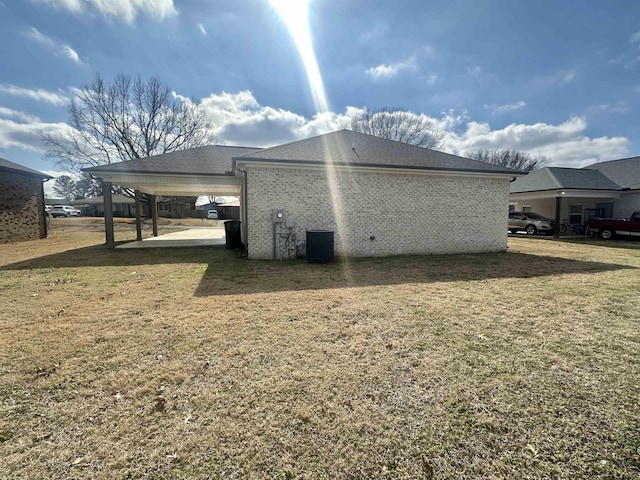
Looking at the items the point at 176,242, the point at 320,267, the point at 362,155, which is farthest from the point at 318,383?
the point at 176,242

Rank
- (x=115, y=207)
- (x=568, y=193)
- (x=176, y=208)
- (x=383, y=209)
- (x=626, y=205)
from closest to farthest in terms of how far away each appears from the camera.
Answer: (x=383, y=209) → (x=568, y=193) → (x=626, y=205) → (x=176, y=208) → (x=115, y=207)

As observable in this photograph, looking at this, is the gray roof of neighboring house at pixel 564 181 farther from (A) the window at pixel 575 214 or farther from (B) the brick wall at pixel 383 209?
(B) the brick wall at pixel 383 209

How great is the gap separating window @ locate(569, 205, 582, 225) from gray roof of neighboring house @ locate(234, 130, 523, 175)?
54.6ft

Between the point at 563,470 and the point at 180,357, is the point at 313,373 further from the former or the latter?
the point at 563,470

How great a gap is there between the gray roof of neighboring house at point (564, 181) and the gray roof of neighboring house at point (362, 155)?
37.7ft

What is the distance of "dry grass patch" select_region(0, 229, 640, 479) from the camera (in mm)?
1916

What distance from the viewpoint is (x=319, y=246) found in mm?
8805

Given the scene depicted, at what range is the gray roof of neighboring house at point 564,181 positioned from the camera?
Result: 60.8 ft

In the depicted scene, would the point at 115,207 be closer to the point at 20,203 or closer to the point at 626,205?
the point at 20,203

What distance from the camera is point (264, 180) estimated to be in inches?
358

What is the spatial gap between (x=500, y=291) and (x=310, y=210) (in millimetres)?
5813

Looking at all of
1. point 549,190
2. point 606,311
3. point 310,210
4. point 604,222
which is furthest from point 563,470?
point 604,222

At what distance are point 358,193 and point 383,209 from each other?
108 cm

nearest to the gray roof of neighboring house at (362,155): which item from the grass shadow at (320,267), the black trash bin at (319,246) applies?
the black trash bin at (319,246)
